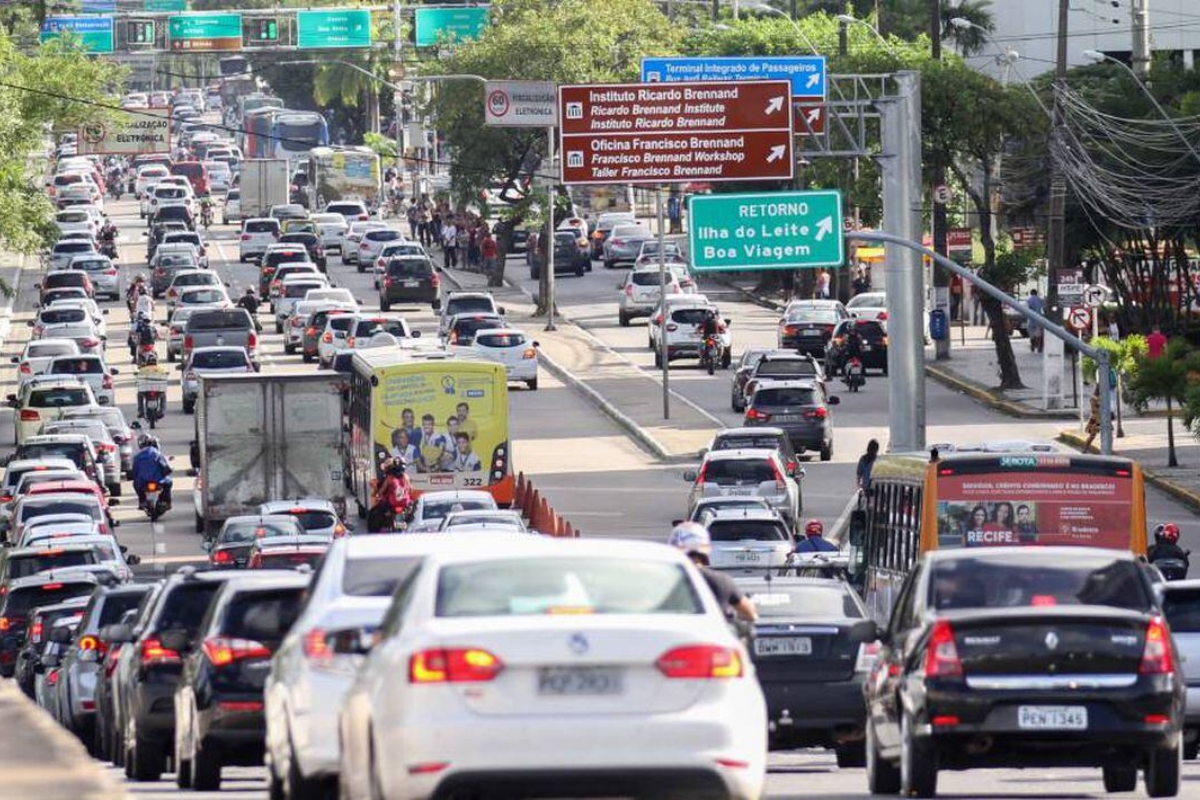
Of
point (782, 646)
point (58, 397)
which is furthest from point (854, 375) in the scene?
point (782, 646)

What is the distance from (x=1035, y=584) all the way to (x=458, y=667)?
5308mm

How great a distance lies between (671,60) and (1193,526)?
20.6m

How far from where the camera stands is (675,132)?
4891cm

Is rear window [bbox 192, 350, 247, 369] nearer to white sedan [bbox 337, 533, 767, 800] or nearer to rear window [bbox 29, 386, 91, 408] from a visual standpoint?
rear window [bbox 29, 386, 91, 408]

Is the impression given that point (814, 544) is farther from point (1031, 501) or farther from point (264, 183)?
point (264, 183)

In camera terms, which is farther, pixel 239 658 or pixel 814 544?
pixel 814 544

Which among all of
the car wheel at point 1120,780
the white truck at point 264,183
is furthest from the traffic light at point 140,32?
the car wheel at point 1120,780

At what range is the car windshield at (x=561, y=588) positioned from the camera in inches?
495

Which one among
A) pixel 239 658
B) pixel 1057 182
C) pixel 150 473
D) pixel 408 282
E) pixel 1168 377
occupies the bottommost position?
pixel 150 473

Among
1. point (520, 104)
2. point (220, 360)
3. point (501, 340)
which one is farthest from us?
point (520, 104)

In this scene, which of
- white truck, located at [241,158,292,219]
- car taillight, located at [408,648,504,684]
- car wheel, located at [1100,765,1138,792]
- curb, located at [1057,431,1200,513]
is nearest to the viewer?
car taillight, located at [408,648,504,684]

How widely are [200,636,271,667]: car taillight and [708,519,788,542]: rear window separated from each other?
20264 mm

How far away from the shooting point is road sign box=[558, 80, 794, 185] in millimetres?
48219

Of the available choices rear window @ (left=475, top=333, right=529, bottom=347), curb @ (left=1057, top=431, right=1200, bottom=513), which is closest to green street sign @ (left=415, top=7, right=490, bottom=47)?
rear window @ (left=475, top=333, right=529, bottom=347)
